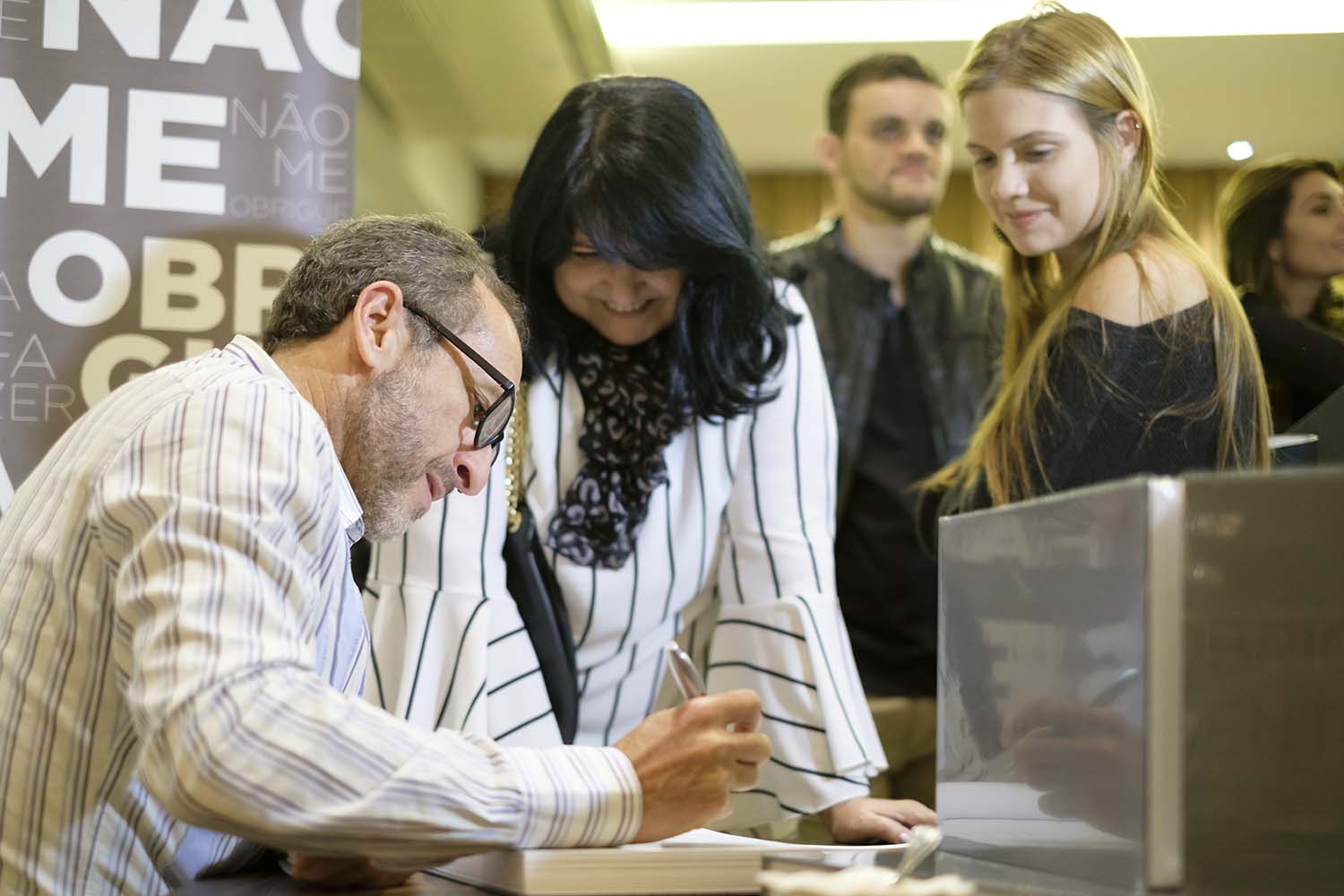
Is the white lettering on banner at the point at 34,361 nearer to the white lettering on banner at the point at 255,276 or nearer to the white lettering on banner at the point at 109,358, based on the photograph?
the white lettering on banner at the point at 109,358

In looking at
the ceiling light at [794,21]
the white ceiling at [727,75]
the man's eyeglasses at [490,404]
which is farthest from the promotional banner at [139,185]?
the ceiling light at [794,21]

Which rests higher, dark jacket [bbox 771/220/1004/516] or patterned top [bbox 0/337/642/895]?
dark jacket [bbox 771/220/1004/516]

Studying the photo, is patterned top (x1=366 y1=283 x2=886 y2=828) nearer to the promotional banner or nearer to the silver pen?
the promotional banner

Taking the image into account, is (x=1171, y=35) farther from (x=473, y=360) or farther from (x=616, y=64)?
(x=616, y=64)

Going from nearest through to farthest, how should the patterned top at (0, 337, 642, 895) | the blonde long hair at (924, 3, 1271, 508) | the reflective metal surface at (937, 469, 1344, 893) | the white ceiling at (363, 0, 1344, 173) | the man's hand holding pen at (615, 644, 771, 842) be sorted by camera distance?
the reflective metal surface at (937, 469, 1344, 893)
the patterned top at (0, 337, 642, 895)
the man's hand holding pen at (615, 644, 771, 842)
the blonde long hair at (924, 3, 1271, 508)
the white ceiling at (363, 0, 1344, 173)

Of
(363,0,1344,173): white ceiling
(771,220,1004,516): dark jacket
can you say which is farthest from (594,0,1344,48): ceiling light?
(771,220,1004,516): dark jacket

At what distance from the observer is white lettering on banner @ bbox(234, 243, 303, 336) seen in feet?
5.72

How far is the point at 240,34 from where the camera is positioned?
1755 mm

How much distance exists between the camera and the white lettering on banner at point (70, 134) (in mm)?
1697

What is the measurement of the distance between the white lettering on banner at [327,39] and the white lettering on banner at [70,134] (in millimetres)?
251

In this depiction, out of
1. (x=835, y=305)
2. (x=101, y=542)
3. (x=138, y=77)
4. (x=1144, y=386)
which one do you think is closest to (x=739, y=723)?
(x=101, y=542)

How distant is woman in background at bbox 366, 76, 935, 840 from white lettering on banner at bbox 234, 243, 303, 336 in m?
0.28

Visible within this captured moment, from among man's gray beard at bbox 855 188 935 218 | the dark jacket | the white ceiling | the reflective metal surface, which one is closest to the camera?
the reflective metal surface

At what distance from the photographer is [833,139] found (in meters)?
3.12
